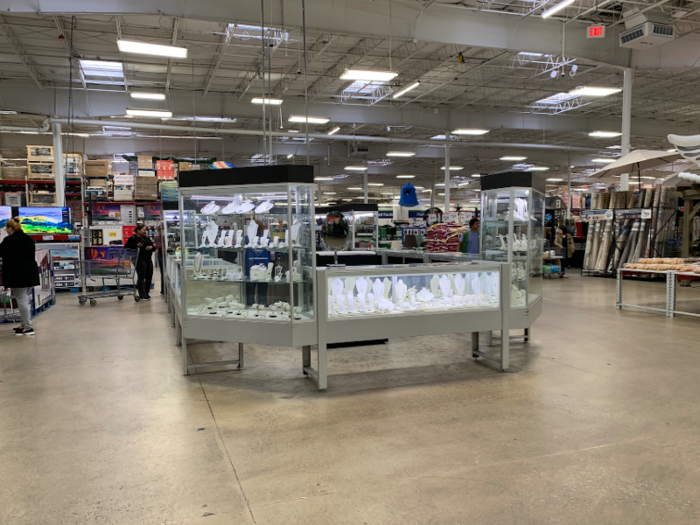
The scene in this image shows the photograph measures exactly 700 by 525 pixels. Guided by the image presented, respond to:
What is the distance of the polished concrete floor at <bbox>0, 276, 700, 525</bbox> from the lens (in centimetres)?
267

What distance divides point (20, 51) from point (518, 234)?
13.0 meters

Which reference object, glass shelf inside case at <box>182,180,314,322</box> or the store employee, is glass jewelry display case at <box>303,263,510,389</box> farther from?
the store employee

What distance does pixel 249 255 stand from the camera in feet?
16.3

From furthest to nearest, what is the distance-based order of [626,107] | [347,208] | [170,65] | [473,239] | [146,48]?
1. [170,65]
2. [626,107]
3. [347,208]
4. [146,48]
5. [473,239]

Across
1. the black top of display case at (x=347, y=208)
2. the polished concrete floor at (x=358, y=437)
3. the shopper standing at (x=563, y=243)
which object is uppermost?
the black top of display case at (x=347, y=208)

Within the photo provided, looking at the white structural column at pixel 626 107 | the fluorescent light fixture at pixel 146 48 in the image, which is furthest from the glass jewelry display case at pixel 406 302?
the white structural column at pixel 626 107

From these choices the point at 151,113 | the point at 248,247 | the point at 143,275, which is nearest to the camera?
the point at 248,247

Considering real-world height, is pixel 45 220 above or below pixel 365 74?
below

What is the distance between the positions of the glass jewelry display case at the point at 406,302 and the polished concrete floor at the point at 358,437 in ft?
1.55

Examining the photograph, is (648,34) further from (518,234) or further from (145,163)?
(145,163)

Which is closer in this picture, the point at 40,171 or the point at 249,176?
the point at 249,176

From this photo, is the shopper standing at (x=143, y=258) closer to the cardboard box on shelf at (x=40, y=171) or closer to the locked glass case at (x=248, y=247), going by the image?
the cardboard box on shelf at (x=40, y=171)

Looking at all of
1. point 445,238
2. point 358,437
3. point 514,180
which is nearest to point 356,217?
point 445,238

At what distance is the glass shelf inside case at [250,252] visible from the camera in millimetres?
4590
